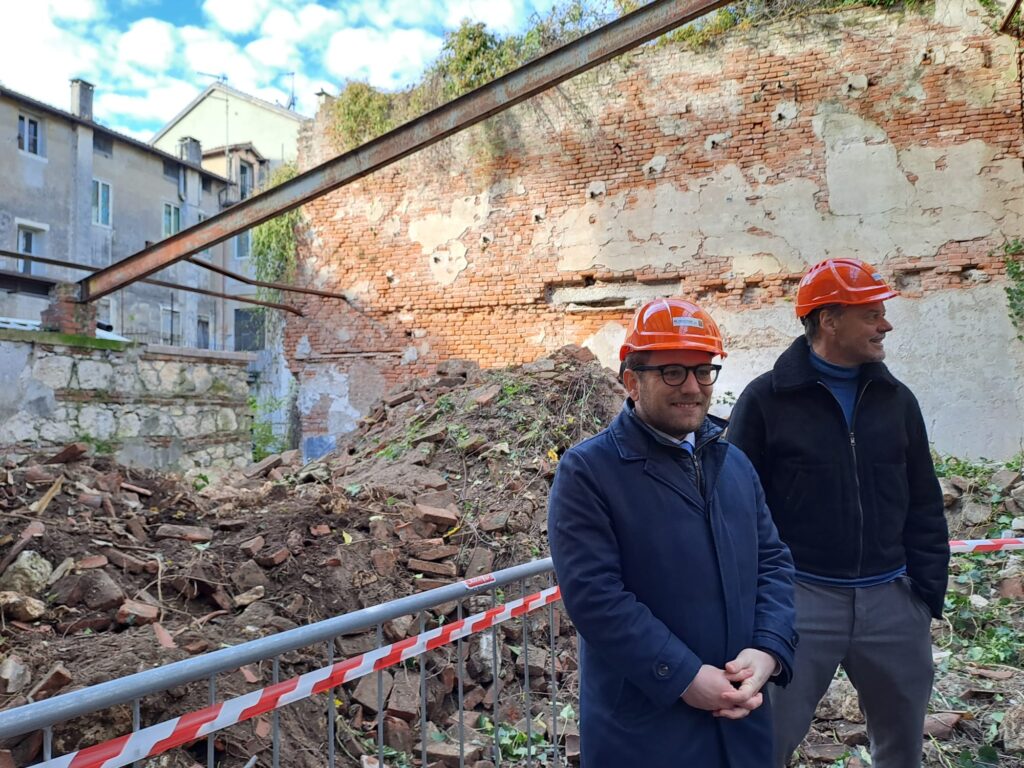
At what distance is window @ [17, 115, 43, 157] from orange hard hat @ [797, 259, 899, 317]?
92.9 ft

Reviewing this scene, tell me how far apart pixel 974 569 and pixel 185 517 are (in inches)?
234

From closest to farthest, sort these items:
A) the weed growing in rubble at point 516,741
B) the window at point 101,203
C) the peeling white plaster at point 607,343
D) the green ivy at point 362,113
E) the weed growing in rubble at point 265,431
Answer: the weed growing in rubble at point 516,741 < the peeling white plaster at point 607,343 < the weed growing in rubble at point 265,431 < the green ivy at point 362,113 < the window at point 101,203

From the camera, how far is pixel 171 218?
30.5m

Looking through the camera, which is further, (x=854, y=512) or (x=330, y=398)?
(x=330, y=398)

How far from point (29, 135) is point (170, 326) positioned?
8.00 metres

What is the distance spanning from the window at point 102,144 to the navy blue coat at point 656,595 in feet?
100

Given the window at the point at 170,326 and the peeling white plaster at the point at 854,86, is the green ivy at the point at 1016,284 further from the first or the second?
the window at the point at 170,326

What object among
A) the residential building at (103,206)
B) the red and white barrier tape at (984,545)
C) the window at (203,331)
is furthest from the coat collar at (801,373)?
the window at (203,331)

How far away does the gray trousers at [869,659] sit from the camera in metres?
2.54

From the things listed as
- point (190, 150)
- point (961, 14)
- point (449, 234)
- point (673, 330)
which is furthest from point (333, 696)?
point (190, 150)

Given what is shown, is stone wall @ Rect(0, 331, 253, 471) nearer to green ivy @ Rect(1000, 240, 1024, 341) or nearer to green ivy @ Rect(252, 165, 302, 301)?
green ivy @ Rect(252, 165, 302, 301)

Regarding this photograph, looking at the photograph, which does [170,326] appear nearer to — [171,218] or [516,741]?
[171,218]

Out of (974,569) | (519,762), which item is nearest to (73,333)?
(519,762)

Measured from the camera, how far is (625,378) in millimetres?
2133
